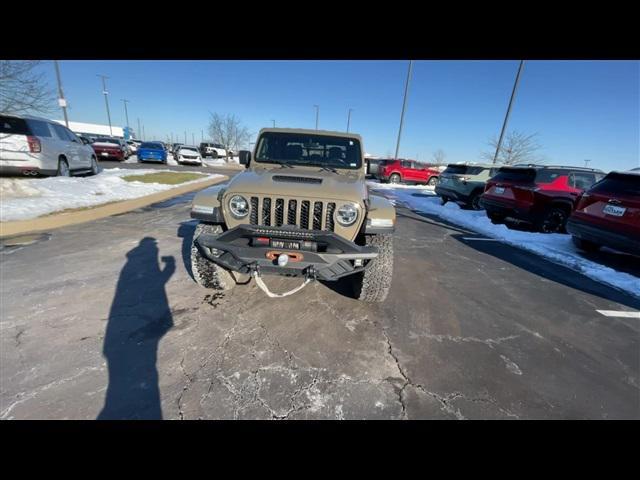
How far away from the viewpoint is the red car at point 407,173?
2078 cm

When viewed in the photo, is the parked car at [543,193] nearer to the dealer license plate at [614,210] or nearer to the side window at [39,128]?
the dealer license plate at [614,210]

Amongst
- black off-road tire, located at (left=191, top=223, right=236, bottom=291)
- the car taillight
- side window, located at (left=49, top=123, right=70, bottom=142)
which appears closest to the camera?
black off-road tire, located at (left=191, top=223, right=236, bottom=291)

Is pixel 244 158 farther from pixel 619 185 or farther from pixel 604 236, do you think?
pixel 619 185

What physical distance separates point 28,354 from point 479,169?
12.3 m

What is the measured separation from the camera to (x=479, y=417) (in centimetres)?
184

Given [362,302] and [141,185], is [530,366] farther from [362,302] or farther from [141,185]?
[141,185]

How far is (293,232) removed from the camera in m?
2.35

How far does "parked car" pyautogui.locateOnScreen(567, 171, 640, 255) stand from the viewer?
4347 millimetres

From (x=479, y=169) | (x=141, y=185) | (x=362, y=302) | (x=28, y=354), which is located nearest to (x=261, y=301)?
(x=362, y=302)

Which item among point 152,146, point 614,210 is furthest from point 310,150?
point 152,146

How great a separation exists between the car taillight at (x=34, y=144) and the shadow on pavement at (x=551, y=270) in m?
11.6

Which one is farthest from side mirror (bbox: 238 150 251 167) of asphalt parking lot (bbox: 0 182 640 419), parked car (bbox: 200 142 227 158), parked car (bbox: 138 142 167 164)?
parked car (bbox: 200 142 227 158)

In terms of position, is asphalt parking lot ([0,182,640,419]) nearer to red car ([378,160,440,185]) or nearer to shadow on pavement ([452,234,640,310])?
shadow on pavement ([452,234,640,310])

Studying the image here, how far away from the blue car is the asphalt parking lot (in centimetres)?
1872
